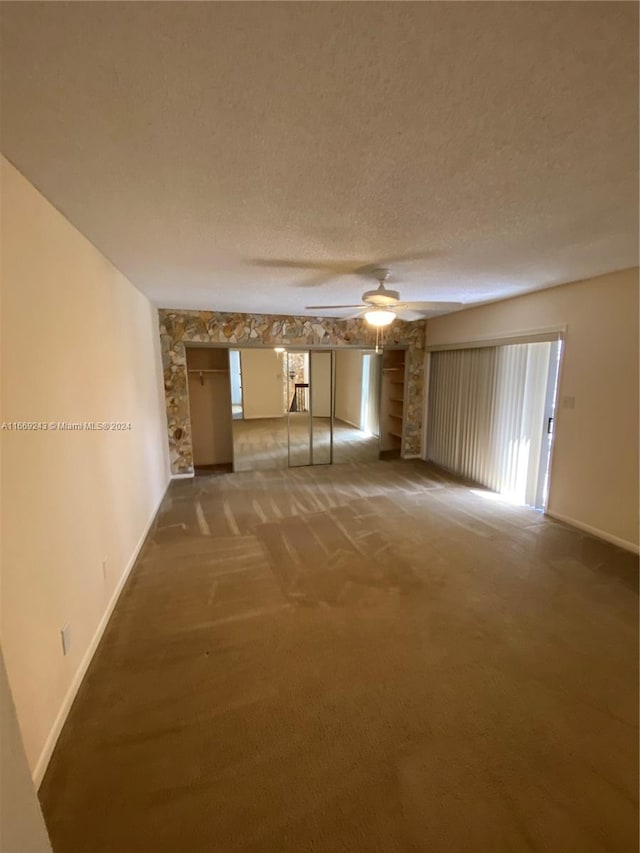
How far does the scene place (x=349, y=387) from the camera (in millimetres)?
6770

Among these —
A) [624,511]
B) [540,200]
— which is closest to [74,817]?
[540,200]

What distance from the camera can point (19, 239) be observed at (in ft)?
4.52

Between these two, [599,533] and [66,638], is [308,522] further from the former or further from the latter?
[599,533]

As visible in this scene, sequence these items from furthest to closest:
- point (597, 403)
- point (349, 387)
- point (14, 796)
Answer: point (349, 387)
point (597, 403)
point (14, 796)

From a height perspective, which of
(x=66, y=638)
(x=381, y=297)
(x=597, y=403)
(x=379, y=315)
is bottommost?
(x=66, y=638)

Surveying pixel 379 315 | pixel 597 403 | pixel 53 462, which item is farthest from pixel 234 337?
pixel 597 403

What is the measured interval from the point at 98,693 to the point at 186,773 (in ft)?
2.14

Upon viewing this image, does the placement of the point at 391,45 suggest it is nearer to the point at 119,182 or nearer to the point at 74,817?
the point at 119,182

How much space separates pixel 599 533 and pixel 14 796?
13.3 ft

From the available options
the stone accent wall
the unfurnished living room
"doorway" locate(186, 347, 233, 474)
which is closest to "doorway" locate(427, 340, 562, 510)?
the unfurnished living room

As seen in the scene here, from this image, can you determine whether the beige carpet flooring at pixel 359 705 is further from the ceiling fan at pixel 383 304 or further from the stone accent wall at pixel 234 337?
the stone accent wall at pixel 234 337

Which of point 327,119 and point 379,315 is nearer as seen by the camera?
point 327,119

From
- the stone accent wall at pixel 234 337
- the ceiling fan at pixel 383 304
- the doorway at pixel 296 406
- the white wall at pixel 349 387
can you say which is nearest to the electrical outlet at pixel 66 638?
the ceiling fan at pixel 383 304

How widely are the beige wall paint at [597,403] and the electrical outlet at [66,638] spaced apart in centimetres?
403
